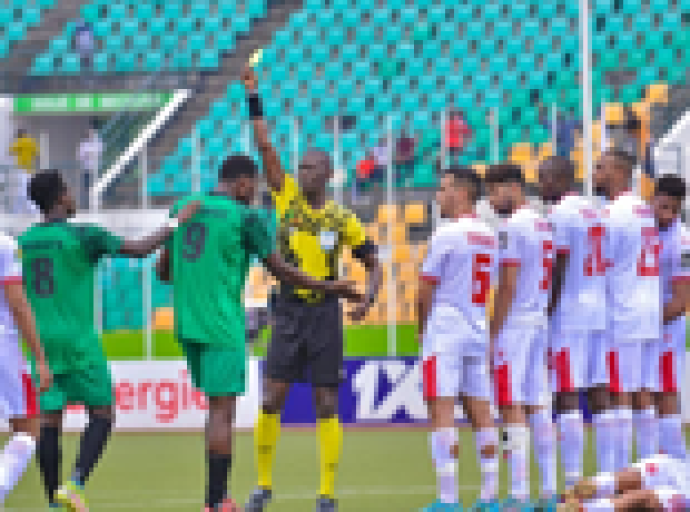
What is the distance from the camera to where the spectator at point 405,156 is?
14219 mm

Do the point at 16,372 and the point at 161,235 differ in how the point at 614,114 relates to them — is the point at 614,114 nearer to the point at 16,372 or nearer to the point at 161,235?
the point at 161,235

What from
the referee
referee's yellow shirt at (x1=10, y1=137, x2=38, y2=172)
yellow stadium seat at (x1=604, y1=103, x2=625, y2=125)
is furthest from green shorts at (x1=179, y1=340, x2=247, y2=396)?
yellow stadium seat at (x1=604, y1=103, x2=625, y2=125)

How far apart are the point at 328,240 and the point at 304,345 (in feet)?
2.01

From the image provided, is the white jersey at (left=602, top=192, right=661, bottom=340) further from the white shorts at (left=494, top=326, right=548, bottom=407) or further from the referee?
the referee

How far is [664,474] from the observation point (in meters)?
4.55

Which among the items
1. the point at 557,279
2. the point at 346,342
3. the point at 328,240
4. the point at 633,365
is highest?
the point at 328,240

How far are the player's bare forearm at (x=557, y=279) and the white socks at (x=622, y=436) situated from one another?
0.72m

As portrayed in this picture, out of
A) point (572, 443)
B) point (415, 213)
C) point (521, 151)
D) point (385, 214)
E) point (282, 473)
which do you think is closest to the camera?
point (572, 443)

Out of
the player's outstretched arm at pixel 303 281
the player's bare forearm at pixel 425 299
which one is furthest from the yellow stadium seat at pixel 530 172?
the player's outstretched arm at pixel 303 281

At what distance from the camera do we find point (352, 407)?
39.2ft

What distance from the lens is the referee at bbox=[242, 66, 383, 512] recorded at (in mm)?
6906

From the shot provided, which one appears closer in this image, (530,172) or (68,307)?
(68,307)

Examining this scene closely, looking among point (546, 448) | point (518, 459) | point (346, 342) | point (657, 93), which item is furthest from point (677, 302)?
point (657, 93)

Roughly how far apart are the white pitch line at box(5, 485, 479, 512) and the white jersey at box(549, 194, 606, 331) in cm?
167
